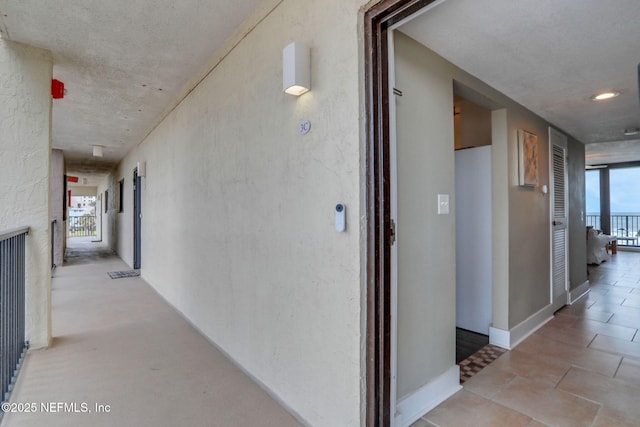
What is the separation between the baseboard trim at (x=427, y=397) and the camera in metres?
1.72

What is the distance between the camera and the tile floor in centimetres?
181

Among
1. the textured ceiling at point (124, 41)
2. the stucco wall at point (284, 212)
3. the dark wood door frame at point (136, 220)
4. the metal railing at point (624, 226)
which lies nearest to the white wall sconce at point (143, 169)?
the dark wood door frame at point (136, 220)

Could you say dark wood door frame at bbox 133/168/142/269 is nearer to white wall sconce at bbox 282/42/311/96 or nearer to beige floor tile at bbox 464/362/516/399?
white wall sconce at bbox 282/42/311/96

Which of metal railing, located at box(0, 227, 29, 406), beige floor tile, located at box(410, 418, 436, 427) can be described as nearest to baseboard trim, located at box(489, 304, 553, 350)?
beige floor tile, located at box(410, 418, 436, 427)

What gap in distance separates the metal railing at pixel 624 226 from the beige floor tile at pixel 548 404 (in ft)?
31.3

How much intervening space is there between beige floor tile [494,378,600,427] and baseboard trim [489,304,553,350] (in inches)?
23.2

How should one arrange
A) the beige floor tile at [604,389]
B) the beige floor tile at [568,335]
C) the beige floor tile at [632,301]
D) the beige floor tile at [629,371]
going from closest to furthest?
the beige floor tile at [604,389] → the beige floor tile at [629,371] → the beige floor tile at [568,335] → the beige floor tile at [632,301]

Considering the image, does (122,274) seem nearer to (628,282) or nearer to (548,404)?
(548,404)

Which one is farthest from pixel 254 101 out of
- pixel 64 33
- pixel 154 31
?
pixel 64 33

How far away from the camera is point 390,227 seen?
1522 millimetres

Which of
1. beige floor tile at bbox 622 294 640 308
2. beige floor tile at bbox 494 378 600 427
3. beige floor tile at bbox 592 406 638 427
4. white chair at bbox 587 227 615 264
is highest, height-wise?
white chair at bbox 587 227 615 264

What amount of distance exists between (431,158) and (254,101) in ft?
3.93

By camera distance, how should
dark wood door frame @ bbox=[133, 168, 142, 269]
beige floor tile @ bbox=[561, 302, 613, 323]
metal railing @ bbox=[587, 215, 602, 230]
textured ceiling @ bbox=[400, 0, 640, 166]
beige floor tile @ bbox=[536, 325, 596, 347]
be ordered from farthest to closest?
metal railing @ bbox=[587, 215, 602, 230] < dark wood door frame @ bbox=[133, 168, 142, 269] < beige floor tile @ bbox=[561, 302, 613, 323] < beige floor tile @ bbox=[536, 325, 596, 347] < textured ceiling @ bbox=[400, 0, 640, 166]

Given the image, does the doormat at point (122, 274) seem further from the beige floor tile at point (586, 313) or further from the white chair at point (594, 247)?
the white chair at point (594, 247)
